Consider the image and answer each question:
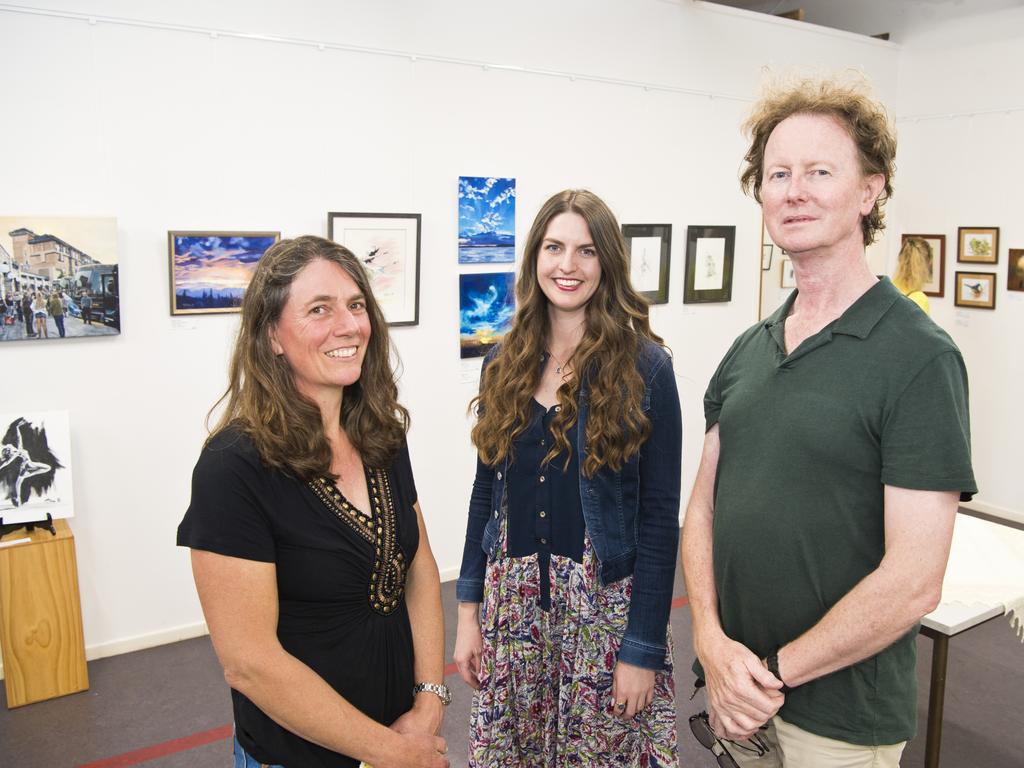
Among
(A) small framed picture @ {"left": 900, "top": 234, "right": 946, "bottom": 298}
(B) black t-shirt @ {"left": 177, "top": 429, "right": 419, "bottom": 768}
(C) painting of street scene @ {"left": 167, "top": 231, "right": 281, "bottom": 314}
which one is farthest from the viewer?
(A) small framed picture @ {"left": 900, "top": 234, "right": 946, "bottom": 298}

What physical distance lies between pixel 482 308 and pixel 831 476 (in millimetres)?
3338

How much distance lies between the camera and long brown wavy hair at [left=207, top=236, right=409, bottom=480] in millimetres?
1566

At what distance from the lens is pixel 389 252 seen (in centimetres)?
441

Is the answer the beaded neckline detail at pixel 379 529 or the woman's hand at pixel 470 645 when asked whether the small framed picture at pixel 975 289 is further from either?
the beaded neckline detail at pixel 379 529

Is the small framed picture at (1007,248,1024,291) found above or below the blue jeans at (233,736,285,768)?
above

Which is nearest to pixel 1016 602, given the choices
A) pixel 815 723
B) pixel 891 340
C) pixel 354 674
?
pixel 815 723

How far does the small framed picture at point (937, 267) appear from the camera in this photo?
633 cm

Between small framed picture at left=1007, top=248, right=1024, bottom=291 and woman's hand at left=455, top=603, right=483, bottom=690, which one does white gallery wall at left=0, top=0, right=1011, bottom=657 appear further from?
small framed picture at left=1007, top=248, right=1024, bottom=291

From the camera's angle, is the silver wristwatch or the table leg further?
the table leg

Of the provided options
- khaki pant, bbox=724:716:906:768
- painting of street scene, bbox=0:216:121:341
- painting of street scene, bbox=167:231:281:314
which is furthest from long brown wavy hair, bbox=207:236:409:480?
painting of street scene, bbox=0:216:121:341

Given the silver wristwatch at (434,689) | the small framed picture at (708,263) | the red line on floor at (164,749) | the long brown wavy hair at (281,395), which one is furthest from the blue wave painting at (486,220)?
the silver wristwatch at (434,689)

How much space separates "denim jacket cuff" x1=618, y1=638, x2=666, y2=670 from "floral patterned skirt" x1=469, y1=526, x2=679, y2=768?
6cm

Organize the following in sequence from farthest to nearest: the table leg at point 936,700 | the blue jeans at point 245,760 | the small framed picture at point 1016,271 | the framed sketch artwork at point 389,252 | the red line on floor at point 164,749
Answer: the small framed picture at point 1016,271 < the framed sketch artwork at point 389,252 < the red line on floor at point 164,749 < the table leg at point 936,700 < the blue jeans at point 245,760

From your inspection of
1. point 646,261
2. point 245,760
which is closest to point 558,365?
point 245,760
